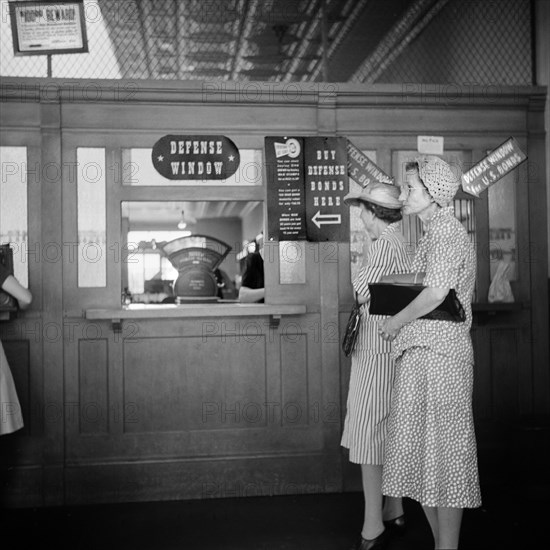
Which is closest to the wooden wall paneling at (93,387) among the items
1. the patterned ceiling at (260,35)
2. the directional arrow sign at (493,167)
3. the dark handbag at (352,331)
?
the dark handbag at (352,331)

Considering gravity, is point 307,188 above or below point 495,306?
above

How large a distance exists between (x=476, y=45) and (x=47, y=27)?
9.98 ft

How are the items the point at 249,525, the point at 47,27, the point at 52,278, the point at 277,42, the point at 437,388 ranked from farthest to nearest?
the point at 277,42, the point at 47,27, the point at 52,278, the point at 249,525, the point at 437,388

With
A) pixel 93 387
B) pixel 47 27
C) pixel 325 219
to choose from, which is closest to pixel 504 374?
pixel 325 219

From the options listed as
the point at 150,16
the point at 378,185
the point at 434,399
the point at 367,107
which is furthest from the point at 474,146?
the point at 150,16

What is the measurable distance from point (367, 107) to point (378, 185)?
1.27 m

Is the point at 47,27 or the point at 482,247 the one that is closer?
the point at 47,27

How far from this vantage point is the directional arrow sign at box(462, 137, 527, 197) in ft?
14.5

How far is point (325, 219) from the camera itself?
14.1ft

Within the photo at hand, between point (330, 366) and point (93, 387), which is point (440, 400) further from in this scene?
point (93, 387)

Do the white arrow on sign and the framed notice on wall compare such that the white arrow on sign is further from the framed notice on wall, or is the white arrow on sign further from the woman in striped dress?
the framed notice on wall

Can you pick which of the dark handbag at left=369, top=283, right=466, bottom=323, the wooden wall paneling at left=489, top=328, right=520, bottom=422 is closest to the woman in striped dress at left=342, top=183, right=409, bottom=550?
the dark handbag at left=369, top=283, right=466, bottom=323

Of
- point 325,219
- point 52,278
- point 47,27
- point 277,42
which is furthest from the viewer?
point 277,42

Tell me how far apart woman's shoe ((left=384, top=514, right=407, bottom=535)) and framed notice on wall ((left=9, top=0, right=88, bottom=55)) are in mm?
3195
